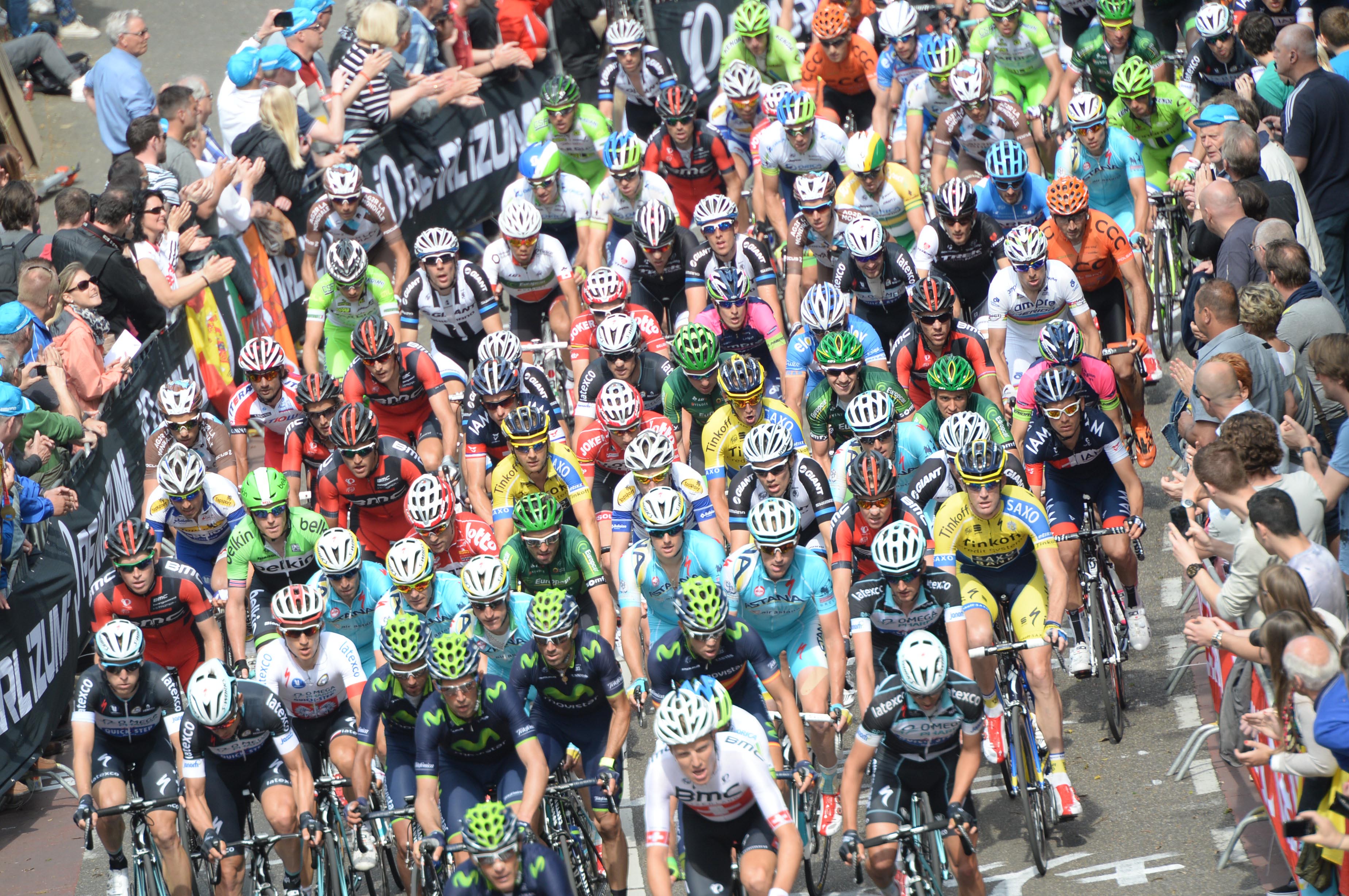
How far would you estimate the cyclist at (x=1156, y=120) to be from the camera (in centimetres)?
1563

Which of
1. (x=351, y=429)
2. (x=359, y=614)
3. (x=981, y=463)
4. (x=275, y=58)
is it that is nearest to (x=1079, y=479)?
(x=981, y=463)

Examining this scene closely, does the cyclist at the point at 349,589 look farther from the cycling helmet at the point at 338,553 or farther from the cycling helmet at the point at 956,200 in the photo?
the cycling helmet at the point at 956,200

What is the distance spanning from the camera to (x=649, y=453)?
11250 mm

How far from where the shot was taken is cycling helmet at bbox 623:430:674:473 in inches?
443

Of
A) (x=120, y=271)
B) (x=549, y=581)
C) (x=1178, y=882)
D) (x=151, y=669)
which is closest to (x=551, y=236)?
(x=120, y=271)

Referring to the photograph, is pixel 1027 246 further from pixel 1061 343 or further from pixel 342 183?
pixel 342 183

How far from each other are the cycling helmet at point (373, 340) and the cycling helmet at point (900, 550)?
5.32 metres

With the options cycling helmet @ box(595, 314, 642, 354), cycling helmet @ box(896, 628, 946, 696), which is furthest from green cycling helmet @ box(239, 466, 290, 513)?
cycling helmet @ box(896, 628, 946, 696)

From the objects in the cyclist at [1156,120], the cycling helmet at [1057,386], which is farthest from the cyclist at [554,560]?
the cyclist at [1156,120]

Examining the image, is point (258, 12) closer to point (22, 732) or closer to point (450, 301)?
point (450, 301)

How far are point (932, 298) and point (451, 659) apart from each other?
4787 mm

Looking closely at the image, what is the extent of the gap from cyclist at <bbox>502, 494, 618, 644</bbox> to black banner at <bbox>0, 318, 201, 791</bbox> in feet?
10.9

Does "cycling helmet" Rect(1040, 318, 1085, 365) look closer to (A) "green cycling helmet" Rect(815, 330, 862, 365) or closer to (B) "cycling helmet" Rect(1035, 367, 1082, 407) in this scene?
(B) "cycling helmet" Rect(1035, 367, 1082, 407)

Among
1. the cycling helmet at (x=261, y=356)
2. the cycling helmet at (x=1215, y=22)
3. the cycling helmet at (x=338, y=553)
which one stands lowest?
the cycling helmet at (x=338, y=553)
